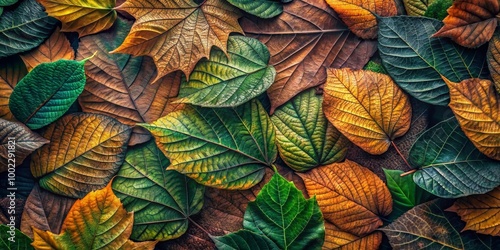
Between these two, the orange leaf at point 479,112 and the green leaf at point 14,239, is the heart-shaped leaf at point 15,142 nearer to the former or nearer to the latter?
the green leaf at point 14,239

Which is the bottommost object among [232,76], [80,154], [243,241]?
[243,241]

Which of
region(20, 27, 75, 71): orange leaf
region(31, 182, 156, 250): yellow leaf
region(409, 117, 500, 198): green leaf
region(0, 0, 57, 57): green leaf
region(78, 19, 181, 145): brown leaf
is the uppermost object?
region(0, 0, 57, 57): green leaf

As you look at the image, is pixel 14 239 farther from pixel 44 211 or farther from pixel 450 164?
pixel 450 164

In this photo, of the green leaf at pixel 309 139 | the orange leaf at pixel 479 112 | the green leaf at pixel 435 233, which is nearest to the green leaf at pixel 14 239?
the green leaf at pixel 309 139

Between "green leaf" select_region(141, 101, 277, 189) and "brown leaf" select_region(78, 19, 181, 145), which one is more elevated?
"brown leaf" select_region(78, 19, 181, 145)

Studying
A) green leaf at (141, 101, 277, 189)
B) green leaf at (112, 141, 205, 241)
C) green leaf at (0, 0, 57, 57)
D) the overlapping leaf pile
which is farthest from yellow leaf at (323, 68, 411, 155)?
green leaf at (0, 0, 57, 57)

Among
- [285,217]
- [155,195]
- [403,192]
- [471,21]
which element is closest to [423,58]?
[471,21]

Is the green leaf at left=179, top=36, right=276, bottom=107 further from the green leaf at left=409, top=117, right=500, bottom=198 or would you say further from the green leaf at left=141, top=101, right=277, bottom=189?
the green leaf at left=409, top=117, right=500, bottom=198
